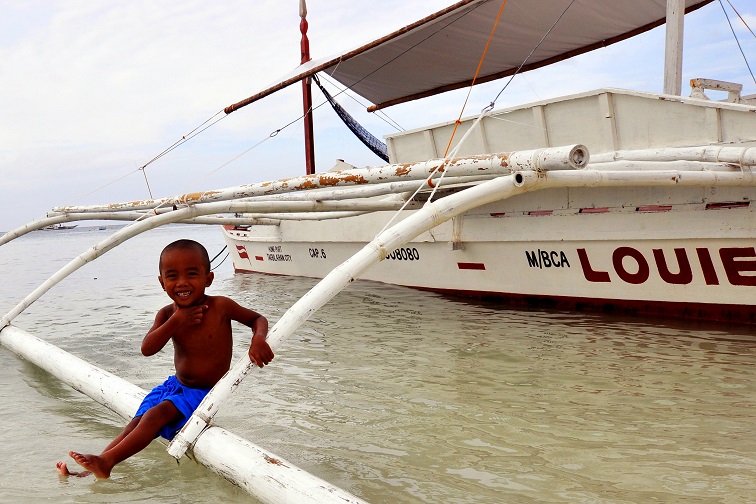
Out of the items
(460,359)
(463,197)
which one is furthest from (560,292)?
(463,197)

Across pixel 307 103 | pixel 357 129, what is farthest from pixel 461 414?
pixel 307 103

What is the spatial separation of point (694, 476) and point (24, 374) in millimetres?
6216

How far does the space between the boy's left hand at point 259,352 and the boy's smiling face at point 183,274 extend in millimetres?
428

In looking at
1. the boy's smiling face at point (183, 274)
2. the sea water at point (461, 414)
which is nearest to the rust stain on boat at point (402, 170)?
the sea water at point (461, 414)

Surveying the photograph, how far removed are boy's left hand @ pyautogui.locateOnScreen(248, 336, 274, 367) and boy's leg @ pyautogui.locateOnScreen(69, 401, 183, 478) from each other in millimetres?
628

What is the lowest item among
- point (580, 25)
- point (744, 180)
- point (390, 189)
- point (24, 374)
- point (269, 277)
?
point (269, 277)

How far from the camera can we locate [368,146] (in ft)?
55.9

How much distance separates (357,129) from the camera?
16.8 meters

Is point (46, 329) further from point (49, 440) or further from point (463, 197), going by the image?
point (463, 197)

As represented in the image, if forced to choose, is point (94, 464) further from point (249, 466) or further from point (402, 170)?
point (402, 170)

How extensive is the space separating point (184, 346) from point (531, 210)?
256 inches

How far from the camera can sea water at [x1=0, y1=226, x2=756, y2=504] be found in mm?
3676

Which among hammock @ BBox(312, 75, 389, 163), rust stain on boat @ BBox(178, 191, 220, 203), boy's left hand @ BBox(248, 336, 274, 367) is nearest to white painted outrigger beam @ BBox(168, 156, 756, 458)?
Result: boy's left hand @ BBox(248, 336, 274, 367)

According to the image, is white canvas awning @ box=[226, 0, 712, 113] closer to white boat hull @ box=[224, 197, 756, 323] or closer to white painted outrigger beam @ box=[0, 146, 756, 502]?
white boat hull @ box=[224, 197, 756, 323]
